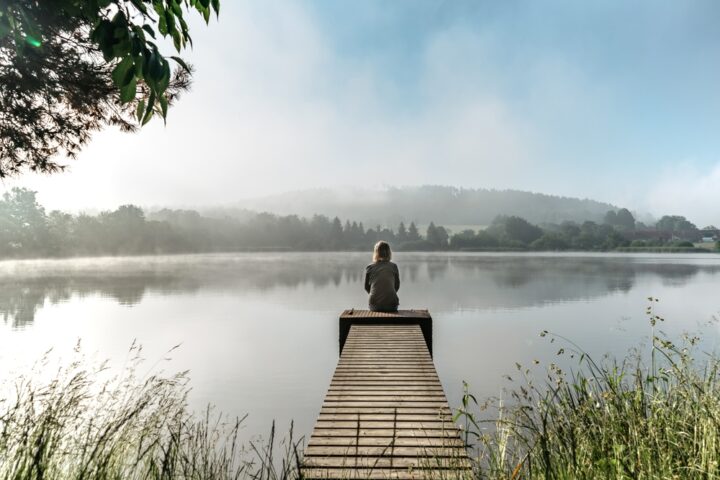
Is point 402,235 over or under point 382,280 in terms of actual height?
over

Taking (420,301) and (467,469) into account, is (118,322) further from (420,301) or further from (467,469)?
(467,469)

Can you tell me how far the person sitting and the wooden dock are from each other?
1.48 meters

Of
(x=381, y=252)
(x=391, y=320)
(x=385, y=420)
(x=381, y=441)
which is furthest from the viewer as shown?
(x=381, y=252)

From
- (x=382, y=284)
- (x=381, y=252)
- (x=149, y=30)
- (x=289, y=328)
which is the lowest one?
(x=289, y=328)

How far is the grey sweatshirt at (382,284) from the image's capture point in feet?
33.1

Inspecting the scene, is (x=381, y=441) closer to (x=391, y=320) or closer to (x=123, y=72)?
(x=123, y=72)

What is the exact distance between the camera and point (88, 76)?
257 inches

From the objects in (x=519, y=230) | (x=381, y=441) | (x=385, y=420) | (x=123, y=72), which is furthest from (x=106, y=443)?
(x=519, y=230)

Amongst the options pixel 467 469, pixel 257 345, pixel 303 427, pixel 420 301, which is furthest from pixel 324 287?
pixel 467 469

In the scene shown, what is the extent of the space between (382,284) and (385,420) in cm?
552

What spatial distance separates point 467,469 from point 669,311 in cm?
2563

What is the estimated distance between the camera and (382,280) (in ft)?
33.7

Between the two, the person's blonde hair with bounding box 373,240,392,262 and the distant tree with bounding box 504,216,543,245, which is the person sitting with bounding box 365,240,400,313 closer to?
the person's blonde hair with bounding box 373,240,392,262

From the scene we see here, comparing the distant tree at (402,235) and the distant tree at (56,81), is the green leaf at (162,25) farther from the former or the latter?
the distant tree at (402,235)
